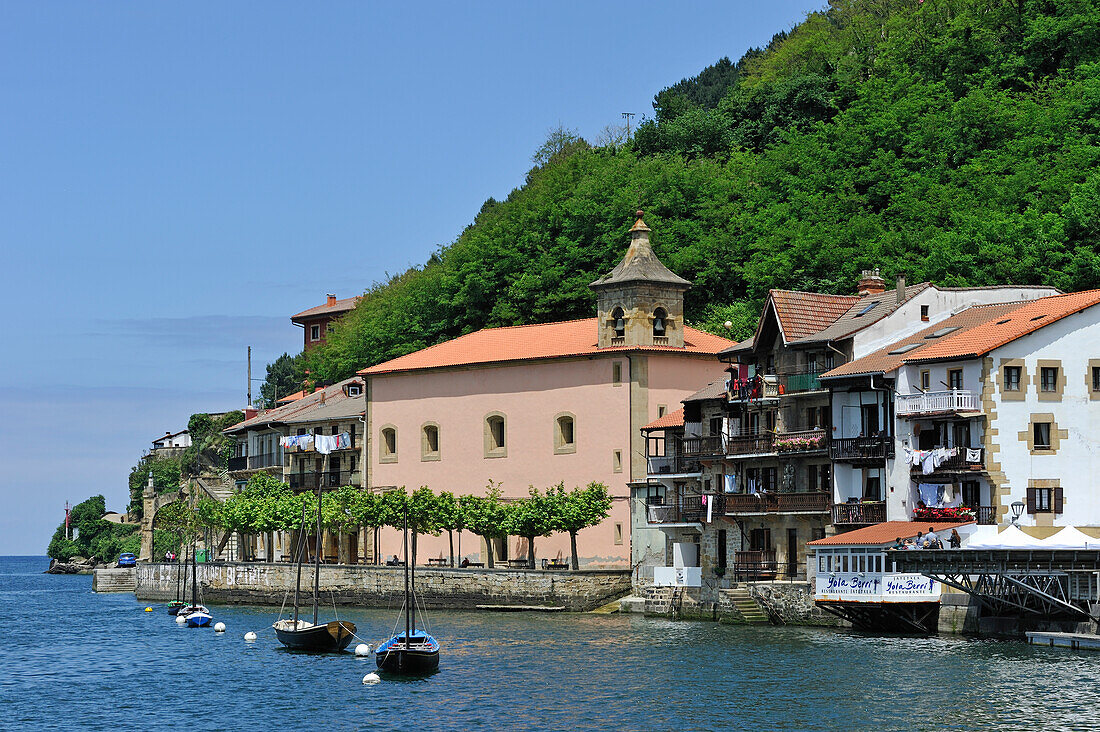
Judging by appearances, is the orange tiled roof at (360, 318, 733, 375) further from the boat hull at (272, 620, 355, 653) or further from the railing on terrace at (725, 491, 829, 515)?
the boat hull at (272, 620, 355, 653)

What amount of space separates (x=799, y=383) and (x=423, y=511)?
25.0m

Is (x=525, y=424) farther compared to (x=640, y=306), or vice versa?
(x=525, y=424)

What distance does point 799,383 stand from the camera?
67500 millimetres

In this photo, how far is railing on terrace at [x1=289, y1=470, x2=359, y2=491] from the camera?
328ft

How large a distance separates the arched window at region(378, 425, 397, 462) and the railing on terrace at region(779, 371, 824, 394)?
33.2m

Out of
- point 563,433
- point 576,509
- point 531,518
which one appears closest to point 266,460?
point 563,433

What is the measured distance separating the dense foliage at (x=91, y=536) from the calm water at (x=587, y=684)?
112 metres

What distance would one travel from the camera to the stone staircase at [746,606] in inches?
2478

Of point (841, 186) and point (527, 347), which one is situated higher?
point (841, 186)

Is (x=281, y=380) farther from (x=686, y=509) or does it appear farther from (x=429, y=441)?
(x=686, y=509)

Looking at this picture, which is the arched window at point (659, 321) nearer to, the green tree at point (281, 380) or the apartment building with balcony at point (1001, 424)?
the apartment building with balcony at point (1001, 424)

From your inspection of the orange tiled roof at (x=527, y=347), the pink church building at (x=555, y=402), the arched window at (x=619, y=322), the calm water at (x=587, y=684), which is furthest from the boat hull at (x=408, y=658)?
the arched window at (x=619, y=322)

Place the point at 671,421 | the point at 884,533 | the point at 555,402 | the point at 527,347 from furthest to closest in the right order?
the point at 527,347, the point at 555,402, the point at 671,421, the point at 884,533

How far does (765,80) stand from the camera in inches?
4929
